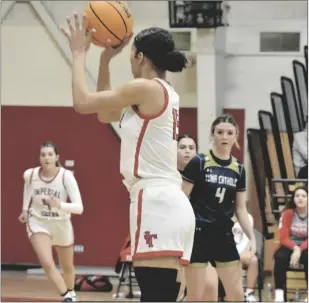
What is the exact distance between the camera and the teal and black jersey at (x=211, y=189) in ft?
19.4

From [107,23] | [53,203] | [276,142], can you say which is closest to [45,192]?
[53,203]

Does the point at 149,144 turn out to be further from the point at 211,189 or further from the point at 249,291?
the point at 249,291

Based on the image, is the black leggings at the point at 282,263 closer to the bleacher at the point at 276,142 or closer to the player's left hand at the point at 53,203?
the bleacher at the point at 276,142

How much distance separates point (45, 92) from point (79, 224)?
2026 mm

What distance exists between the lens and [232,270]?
5906 millimetres

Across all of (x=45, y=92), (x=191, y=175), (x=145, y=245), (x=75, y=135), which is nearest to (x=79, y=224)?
(x=75, y=135)

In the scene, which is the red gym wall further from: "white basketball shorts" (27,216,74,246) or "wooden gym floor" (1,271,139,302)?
"white basketball shorts" (27,216,74,246)

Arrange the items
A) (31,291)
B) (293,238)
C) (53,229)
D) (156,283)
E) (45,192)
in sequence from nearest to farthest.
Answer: (156,283) → (53,229) → (45,192) → (293,238) → (31,291)

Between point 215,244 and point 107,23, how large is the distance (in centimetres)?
246

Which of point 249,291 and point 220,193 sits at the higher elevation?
point 220,193

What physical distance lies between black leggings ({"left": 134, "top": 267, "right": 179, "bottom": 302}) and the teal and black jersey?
2223mm

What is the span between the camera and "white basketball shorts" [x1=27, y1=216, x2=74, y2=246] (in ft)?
27.2

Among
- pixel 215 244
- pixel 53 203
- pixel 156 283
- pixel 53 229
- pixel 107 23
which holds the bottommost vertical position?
pixel 156 283

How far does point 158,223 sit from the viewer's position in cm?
370
